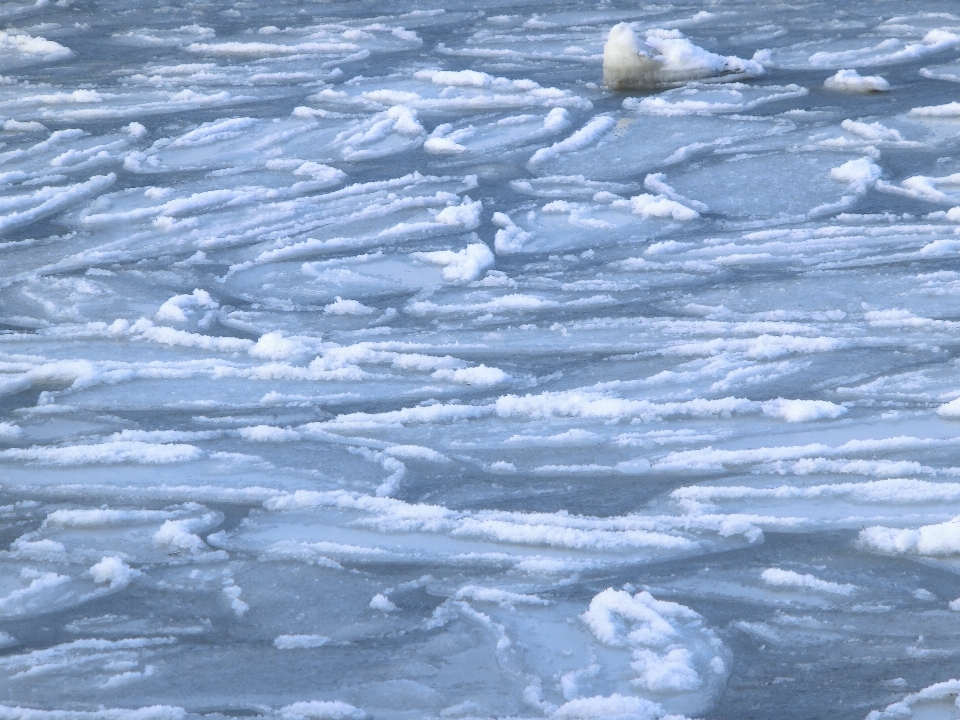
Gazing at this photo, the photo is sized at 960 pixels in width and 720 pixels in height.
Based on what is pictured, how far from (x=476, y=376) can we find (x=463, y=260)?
0.67m

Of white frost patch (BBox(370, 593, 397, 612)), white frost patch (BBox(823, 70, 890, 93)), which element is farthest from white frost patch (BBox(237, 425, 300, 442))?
white frost patch (BBox(823, 70, 890, 93))

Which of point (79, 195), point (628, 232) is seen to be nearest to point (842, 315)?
point (628, 232)

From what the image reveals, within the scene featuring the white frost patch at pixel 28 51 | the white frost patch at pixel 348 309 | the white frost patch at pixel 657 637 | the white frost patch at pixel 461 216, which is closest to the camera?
the white frost patch at pixel 657 637

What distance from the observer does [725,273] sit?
9.52 feet

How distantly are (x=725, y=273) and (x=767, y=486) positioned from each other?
0.99m

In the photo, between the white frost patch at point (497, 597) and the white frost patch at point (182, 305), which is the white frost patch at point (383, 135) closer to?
the white frost patch at point (182, 305)

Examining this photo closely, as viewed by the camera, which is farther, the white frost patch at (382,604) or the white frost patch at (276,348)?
the white frost patch at (276,348)

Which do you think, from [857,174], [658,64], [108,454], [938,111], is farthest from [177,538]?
[658,64]

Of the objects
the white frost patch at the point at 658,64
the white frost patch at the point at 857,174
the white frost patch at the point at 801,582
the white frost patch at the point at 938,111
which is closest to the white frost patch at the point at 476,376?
the white frost patch at the point at 801,582

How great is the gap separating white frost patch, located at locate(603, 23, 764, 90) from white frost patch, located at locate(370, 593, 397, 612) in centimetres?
307

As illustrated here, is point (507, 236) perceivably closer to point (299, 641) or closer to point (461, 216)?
point (461, 216)

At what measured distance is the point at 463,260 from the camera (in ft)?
10.0

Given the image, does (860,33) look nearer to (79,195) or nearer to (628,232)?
(628,232)

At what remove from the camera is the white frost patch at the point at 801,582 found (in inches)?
68.5
